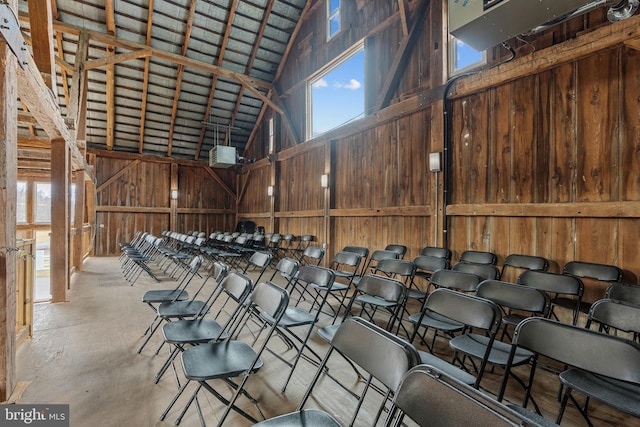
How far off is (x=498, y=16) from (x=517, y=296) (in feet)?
8.14

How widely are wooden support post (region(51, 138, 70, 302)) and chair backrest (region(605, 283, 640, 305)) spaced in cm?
625

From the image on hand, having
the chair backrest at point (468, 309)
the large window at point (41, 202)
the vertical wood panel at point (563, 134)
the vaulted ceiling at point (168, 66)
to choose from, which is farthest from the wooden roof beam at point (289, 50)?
the large window at point (41, 202)

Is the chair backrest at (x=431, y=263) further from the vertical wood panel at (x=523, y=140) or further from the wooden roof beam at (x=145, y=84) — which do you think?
the wooden roof beam at (x=145, y=84)

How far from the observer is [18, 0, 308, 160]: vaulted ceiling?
7.24 metres

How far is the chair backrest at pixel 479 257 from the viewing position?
3.88 m

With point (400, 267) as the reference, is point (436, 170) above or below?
above

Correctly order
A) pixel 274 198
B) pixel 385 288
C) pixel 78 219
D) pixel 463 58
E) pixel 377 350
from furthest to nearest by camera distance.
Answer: pixel 274 198, pixel 78 219, pixel 463 58, pixel 385 288, pixel 377 350

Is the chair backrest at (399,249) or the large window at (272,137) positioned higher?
the large window at (272,137)

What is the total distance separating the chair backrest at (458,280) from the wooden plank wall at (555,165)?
56.5 inches

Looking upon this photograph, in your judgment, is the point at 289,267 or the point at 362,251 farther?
the point at 362,251

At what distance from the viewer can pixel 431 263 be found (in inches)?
154

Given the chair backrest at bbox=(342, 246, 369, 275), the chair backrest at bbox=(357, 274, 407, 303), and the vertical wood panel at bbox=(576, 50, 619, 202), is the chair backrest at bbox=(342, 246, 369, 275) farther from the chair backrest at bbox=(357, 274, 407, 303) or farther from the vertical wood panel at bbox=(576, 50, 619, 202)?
the vertical wood panel at bbox=(576, 50, 619, 202)

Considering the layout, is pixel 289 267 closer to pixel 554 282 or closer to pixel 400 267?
pixel 400 267

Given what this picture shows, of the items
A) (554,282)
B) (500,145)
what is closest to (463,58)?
(500,145)
